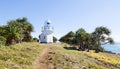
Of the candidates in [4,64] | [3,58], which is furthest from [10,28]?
[4,64]

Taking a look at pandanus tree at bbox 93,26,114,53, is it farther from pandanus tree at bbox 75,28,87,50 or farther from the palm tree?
the palm tree

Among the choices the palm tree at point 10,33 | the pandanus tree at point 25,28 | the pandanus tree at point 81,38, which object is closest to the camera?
the palm tree at point 10,33

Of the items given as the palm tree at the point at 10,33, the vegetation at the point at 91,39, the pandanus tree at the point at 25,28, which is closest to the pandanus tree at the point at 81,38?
the vegetation at the point at 91,39

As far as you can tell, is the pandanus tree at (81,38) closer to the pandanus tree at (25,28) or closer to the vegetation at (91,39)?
the vegetation at (91,39)

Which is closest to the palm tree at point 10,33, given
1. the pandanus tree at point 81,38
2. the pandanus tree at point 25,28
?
the pandanus tree at point 25,28

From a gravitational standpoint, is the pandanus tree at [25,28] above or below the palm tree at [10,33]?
above

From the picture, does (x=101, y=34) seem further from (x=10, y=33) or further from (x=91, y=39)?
(x=10, y=33)

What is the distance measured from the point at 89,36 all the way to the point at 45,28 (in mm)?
14673

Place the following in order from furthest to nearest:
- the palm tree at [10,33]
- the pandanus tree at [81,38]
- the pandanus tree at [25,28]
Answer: the pandanus tree at [25,28] → the pandanus tree at [81,38] → the palm tree at [10,33]

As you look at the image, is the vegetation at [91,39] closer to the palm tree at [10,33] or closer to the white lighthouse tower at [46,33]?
the white lighthouse tower at [46,33]

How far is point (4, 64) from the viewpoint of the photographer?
29.0m

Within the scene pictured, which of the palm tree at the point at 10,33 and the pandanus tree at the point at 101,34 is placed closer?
the palm tree at the point at 10,33

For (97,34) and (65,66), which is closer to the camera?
(65,66)

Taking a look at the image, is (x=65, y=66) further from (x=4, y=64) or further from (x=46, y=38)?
(x=46, y=38)
